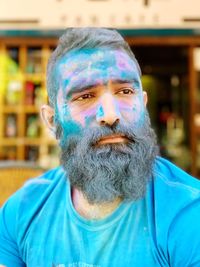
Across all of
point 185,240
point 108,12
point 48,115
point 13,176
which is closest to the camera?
point 185,240

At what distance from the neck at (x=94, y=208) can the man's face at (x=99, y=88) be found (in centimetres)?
20

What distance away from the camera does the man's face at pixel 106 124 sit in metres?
1.47

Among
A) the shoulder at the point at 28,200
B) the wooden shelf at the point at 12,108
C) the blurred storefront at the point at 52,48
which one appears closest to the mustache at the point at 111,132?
the shoulder at the point at 28,200

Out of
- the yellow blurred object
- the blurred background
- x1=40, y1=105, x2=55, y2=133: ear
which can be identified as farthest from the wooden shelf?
x1=40, y1=105, x2=55, y2=133: ear

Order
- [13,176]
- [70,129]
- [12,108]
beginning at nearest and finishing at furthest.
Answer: [70,129] < [13,176] < [12,108]

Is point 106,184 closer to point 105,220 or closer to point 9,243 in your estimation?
point 105,220

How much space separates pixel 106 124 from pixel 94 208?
27 cm

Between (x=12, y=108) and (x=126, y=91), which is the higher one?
(x=126, y=91)

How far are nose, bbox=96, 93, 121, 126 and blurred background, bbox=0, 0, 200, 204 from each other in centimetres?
359

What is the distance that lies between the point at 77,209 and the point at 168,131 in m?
5.76

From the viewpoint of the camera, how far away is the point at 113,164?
1.46m

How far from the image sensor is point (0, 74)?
5.60 metres

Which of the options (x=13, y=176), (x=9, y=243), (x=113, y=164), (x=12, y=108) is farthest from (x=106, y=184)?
(x=12, y=108)

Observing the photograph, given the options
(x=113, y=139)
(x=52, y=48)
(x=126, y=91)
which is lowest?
(x=113, y=139)
